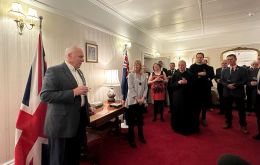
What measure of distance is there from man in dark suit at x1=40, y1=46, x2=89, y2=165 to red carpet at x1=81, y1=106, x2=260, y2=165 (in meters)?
0.93

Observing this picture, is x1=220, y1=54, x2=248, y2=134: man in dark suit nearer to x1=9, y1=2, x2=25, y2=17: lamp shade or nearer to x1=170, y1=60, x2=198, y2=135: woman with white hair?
x1=170, y1=60, x2=198, y2=135: woman with white hair

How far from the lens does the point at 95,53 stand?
3.48 m

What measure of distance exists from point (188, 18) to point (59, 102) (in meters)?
4.46

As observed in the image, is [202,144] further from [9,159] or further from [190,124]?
[9,159]

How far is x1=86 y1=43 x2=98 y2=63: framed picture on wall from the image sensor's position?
328cm

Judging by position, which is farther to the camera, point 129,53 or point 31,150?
point 129,53

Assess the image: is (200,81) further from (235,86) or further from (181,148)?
(181,148)

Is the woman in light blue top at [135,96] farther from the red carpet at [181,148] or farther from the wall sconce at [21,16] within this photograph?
the wall sconce at [21,16]

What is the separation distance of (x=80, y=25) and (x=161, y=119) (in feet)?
9.63

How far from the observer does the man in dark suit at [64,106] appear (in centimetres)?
148

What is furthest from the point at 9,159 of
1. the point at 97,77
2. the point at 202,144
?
the point at 202,144


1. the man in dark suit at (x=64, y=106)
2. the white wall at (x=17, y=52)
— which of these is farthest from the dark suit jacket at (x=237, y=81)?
the man in dark suit at (x=64, y=106)

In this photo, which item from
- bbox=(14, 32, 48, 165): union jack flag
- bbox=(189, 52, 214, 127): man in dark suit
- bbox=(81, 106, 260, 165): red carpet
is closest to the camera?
bbox=(14, 32, 48, 165): union jack flag

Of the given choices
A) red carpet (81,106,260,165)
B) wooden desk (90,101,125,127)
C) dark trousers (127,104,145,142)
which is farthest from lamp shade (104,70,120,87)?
red carpet (81,106,260,165)
